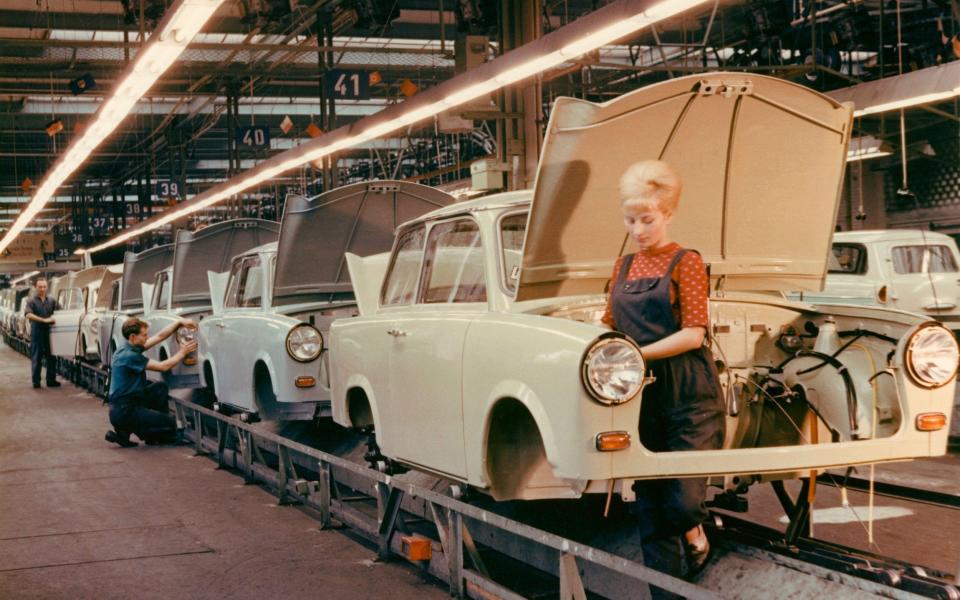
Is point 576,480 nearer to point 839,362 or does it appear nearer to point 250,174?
point 839,362

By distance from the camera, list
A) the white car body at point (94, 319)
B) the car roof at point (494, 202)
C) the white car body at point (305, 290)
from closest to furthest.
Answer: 1. the car roof at point (494, 202)
2. the white car body at point (305, 290)
3. the white car body at point (94, 319)

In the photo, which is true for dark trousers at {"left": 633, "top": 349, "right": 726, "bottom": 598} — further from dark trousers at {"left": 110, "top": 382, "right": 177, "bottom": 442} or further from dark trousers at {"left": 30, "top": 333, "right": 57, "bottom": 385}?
dark trousers at {"left": 30, "top": 333, "right": 57, "bottom": 385}

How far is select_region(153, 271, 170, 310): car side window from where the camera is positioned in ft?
45.5

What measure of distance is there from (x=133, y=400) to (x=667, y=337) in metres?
8.53

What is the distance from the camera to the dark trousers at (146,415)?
1105 centimetres

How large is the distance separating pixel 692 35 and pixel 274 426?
12.7 metres

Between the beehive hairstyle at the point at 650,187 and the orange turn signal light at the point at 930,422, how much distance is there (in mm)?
1541

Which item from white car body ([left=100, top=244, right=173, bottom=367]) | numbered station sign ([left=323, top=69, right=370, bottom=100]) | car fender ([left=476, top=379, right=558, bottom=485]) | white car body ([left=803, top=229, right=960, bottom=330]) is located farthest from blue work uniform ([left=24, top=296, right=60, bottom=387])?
car fender ([left=476, top=379, right=558, bottom=485])

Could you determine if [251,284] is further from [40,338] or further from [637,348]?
[40,338]

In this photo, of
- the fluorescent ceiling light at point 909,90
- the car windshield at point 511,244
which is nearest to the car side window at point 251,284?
the car windshield at point 511,244

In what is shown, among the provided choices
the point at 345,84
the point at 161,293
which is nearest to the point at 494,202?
the point at 161,293

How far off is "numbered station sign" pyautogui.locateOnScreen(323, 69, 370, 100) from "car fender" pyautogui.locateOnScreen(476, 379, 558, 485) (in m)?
12.6

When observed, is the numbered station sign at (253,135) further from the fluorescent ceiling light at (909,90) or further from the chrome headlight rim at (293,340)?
the chrome headlight rim at (293,340)

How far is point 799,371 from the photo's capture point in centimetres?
489
